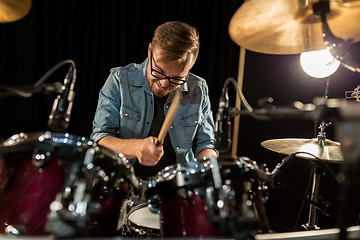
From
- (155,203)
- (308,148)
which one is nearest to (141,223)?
(155,203)

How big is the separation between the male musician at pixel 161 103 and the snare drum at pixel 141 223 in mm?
368

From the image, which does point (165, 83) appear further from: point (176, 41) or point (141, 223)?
point (141, 223)

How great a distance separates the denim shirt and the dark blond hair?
12.3 inches

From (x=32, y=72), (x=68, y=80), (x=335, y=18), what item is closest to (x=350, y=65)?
(x=335, y=18)

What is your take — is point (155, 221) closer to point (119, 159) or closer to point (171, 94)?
point (119, 159)

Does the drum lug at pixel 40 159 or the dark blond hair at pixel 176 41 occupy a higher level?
the dark blond hair at pixel 176 41

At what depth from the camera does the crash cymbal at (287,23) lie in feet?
3.21

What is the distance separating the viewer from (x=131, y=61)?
2434 millimetres

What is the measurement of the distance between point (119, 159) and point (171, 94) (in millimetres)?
999

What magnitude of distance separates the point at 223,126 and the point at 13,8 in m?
0.95

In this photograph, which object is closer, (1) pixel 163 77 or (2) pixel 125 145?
(2) pixel 125 145

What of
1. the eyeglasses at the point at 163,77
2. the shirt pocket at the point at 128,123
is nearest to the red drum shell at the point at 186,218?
the eyeglasses at the point at 163,77

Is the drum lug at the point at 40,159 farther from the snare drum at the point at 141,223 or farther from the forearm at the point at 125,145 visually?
the forearm at the point at 125,145

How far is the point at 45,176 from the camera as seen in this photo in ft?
2.56
